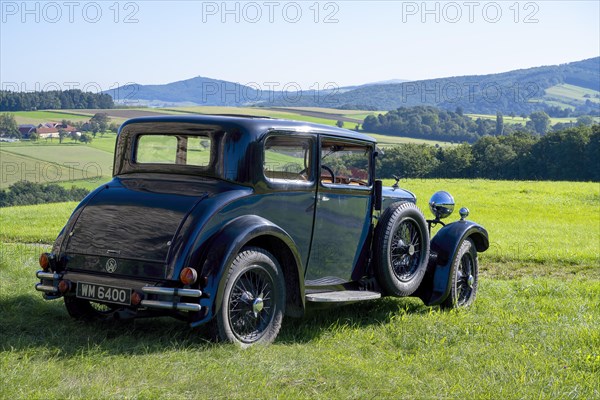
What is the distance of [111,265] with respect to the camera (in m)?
5.77

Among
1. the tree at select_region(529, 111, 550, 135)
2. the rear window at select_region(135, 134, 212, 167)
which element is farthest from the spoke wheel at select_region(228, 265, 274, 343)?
the tree at select_region(529, 111, 550, 135)

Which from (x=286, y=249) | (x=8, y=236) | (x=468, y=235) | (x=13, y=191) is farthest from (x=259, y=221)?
(x=13, y=191)

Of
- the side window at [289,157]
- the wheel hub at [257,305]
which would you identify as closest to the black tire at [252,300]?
the wheel hub at [257,305]

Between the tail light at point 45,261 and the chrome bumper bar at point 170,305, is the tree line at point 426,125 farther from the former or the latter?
the chrome bumper bar at point 170,305

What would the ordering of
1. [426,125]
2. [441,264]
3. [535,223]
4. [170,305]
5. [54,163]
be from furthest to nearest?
[426,125]
[54,163]
[535,223]
[441,264]
[170,305]

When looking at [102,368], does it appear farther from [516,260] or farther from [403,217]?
[516,260]

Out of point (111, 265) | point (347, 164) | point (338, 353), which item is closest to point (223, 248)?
point (111, 265)

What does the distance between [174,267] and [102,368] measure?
101cm

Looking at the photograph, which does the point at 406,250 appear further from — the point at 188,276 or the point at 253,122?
the point at 188,276

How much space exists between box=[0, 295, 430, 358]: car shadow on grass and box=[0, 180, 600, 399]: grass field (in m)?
0.02

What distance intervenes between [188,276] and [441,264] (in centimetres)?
359

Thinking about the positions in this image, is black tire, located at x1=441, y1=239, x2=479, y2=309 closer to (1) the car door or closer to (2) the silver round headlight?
(2) the silver round headlight

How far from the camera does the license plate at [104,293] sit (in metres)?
5.57

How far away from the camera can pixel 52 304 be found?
718 cm
